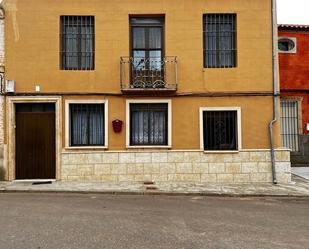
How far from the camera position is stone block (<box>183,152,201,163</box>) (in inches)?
517

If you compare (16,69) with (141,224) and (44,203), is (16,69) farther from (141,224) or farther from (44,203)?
(141,224)

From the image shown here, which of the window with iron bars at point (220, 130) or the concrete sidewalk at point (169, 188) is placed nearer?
the concrete sidewalk at point (169, 188)

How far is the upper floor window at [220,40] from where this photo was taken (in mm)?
13531

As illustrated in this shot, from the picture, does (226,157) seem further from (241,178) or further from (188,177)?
(188,177)

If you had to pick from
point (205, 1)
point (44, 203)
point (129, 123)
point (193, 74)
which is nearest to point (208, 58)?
point (193, 74)

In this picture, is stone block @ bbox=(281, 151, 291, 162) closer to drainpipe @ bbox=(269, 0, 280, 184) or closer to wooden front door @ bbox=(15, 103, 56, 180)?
drainpipe @ bbox=(269, 0, 280, 184)

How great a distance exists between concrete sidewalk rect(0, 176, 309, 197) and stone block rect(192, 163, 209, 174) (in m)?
0.75

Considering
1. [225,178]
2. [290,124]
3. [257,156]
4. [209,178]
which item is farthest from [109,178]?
[290,124]

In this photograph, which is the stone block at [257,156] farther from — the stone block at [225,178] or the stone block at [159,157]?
the stone block at [159,157]

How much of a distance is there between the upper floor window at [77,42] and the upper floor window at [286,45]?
28.7 feet

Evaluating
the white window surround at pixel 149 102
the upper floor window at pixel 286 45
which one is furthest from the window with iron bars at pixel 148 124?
the upper floor window at pixel 286 45

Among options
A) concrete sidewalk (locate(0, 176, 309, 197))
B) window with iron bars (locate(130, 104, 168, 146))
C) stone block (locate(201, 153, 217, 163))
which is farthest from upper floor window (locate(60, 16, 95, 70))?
stone block (locate(201, 153, 217, 163))

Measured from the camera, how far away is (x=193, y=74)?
43.7 ft

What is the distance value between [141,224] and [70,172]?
6576 millimetres
